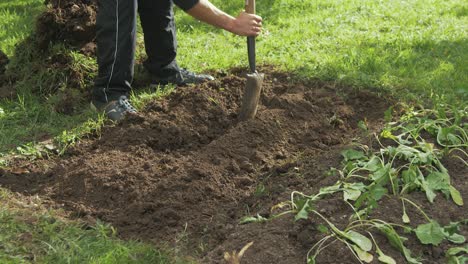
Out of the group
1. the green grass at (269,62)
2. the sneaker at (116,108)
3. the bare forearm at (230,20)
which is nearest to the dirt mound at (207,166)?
the sneaker at (116,108)

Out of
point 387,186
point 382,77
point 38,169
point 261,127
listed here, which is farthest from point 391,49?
point 38,169

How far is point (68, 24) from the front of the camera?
536 cm

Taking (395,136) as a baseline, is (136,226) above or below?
below

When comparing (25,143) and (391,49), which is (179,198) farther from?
(391,49)

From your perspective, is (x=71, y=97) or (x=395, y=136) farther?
(x=71, y=97)

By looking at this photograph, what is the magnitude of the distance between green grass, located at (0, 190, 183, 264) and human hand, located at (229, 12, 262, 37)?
5.67ft

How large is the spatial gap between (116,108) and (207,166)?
1.07 meters

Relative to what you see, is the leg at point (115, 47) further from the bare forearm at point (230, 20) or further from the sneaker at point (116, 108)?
the bare forearm at point (230, 20)

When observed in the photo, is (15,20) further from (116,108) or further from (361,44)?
(361,44)

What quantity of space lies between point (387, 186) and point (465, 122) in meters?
1.16

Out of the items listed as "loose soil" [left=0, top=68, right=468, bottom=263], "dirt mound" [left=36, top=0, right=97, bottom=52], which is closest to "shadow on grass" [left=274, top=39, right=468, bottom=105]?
"loose soil" [left=0, top=68, right=468, bottom=263]

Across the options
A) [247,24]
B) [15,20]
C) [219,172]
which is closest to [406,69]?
[247,24]

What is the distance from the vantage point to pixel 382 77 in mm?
5109

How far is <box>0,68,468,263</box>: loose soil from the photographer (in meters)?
3.18
